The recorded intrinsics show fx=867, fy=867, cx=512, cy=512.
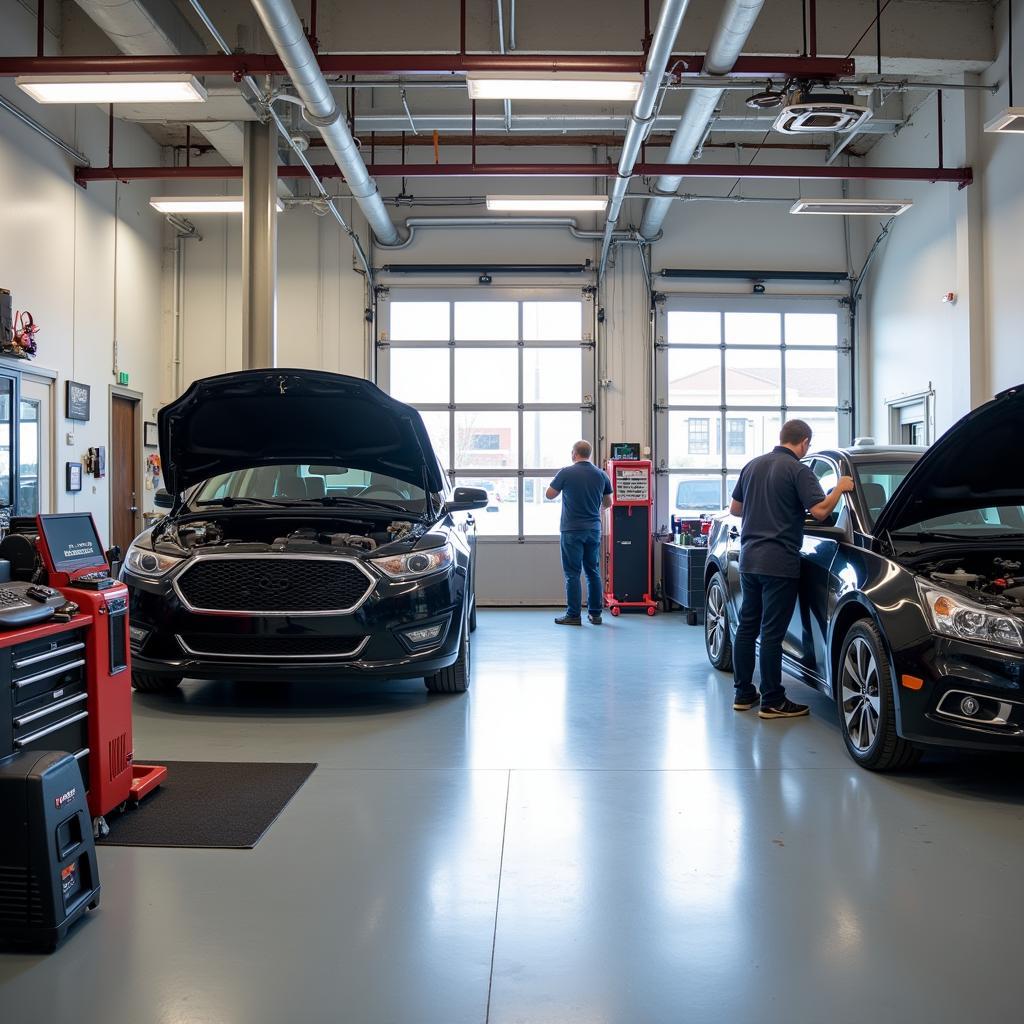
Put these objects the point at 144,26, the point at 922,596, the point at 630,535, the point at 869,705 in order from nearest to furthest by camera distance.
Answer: the point at 922,596 < the point at 869,705 < the point at 144,26 < the point at 630,535

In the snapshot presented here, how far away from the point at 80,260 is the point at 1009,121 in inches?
327

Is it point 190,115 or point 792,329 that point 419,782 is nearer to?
point 190,115

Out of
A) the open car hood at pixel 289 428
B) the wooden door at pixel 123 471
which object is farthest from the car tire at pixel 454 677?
the wooden door at pixel 123 471

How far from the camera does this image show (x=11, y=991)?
202 centimetres

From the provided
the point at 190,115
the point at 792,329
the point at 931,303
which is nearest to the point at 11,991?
the point at 190,115

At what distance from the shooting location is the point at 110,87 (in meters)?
6.12

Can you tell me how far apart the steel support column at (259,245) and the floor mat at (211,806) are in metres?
4.80

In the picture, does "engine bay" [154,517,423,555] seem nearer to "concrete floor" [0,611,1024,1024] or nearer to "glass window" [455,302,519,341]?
"concrete floor" [0,611,1024,1024]

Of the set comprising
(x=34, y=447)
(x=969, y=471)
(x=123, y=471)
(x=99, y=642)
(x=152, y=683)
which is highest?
(x=34, y=447)

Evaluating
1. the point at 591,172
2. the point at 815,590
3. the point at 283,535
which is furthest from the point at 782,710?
the point at 591,172

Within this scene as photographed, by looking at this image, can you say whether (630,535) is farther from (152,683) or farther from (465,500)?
(152,683)

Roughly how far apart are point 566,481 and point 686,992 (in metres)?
A: 6.69

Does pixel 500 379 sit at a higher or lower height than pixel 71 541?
higher

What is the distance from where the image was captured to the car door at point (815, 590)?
4.29 metres
